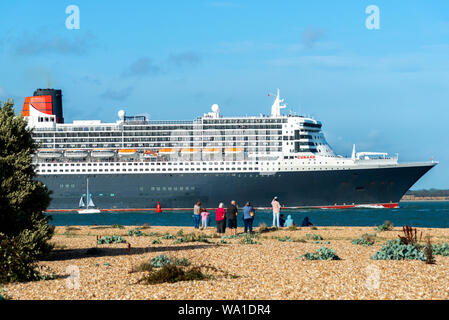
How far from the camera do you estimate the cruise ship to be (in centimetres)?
5962

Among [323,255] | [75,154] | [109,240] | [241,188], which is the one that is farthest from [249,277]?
[75,154]

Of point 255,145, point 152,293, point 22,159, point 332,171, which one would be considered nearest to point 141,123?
point 255,145

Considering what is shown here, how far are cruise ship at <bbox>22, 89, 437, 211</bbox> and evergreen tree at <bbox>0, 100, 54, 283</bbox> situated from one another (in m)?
44.9

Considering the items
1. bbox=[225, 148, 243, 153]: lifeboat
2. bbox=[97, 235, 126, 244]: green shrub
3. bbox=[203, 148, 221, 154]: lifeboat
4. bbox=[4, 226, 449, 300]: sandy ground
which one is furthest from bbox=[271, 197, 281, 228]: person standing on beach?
bbox=[203, 148, 221, 154]: lifeboat

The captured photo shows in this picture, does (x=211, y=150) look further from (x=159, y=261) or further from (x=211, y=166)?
(x=159, y=261)

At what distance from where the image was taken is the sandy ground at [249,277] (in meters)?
9.73

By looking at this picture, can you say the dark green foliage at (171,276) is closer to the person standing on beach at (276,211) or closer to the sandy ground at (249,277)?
the sandy ground at (249,277)

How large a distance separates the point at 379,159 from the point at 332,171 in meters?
4.97

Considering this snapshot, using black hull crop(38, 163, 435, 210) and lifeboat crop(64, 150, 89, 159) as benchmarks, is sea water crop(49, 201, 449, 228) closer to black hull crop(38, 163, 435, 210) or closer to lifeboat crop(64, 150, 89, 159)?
black hull crop(38, 163, 435, 210)

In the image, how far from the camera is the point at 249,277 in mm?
11672

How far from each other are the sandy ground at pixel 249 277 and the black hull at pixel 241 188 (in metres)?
41.5

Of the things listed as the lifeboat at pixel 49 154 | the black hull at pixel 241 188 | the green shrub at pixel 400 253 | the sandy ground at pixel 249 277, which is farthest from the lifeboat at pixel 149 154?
the green shrub at pixel 400 253
